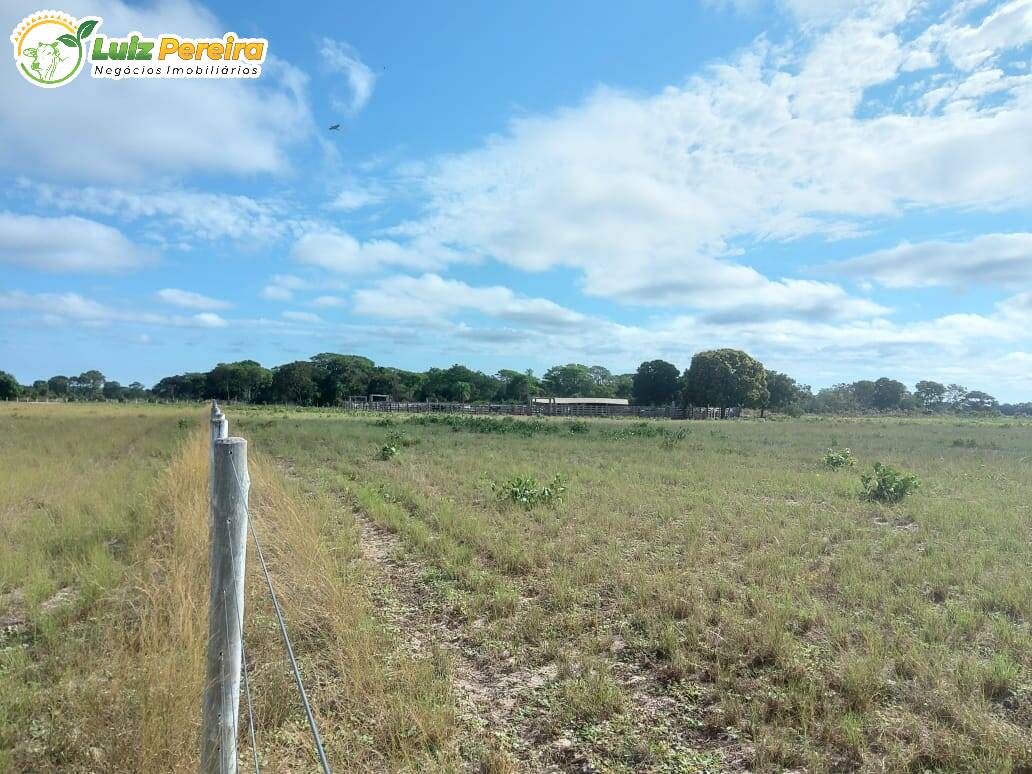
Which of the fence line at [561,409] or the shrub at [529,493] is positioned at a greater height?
the fence line at [561,409]

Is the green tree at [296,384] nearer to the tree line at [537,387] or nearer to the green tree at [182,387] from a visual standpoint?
the tree line at [537,387]

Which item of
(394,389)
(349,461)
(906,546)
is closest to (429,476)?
(349,461)

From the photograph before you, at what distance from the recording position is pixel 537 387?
12550cm

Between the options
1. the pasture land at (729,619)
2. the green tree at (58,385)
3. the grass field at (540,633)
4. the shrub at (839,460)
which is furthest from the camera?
the green tree at (58,385)

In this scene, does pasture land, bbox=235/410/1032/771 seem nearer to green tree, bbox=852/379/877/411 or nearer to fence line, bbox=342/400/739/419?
fence line, bbox=342/400/739/419

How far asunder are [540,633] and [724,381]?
254 feet

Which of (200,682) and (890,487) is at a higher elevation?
(890,487)

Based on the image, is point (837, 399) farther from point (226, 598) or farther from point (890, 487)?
point (226, 598)

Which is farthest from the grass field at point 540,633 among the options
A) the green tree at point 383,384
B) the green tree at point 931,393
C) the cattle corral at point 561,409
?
the green tree at point 931,393

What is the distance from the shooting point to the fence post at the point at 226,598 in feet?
7.14

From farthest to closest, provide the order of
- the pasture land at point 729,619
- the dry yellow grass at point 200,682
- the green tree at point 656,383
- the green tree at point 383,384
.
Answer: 1. the green tree at point 383,384
2. the green tree at point 656,383
3. the pasture land at point 729,619
4. the dry yellow grass at point 200,682

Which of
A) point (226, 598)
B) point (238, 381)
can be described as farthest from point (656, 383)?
point (226, 598)

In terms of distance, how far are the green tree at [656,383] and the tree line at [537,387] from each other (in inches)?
6.3

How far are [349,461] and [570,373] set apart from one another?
372ft
